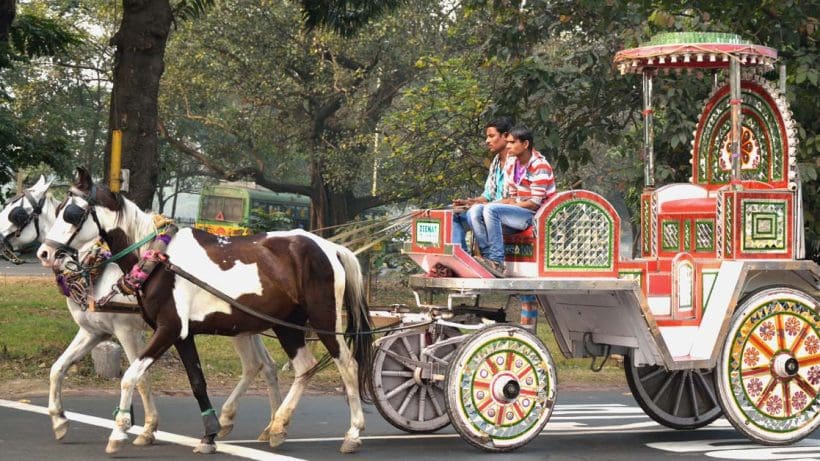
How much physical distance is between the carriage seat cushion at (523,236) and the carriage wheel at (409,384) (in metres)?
0.97

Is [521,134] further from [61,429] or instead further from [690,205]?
[61,429]

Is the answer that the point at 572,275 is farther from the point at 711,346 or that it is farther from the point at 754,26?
the point at 754,26

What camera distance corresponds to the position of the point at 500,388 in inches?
344

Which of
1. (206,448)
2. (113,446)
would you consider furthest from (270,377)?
(113,446)

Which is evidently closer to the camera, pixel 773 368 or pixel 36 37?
pixel 773 368

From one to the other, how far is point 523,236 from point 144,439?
3.27 meters

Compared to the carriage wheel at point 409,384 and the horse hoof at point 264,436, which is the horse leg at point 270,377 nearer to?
the horse hoof at point 264,436

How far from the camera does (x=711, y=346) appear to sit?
9406mm

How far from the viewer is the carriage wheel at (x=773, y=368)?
9.41 metres

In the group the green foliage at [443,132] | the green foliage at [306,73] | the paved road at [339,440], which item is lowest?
the paved road at [339,440]

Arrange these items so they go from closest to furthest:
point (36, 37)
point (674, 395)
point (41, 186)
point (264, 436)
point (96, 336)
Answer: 1. point (264, 436)
2. point (96, 336)
3. point (41, 186)
4. point (674, 395)
5. point (36, 37)

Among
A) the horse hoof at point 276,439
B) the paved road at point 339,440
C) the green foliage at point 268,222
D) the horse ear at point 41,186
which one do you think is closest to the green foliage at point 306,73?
the green foliage at point 268,222

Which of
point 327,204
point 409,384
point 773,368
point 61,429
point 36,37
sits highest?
point 36,37

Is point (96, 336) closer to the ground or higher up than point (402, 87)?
closer to the ground
